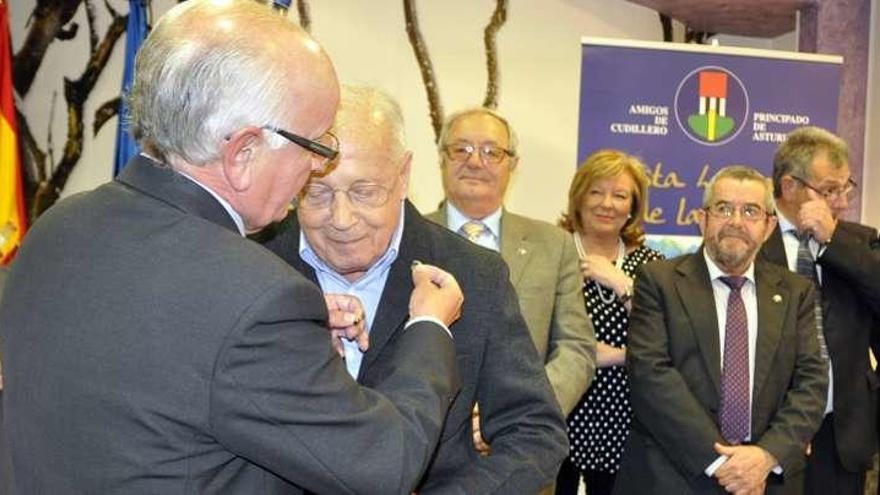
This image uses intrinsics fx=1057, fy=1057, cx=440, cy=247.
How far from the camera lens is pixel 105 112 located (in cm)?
460

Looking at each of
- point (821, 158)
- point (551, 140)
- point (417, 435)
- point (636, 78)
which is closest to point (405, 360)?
point (417, 435)

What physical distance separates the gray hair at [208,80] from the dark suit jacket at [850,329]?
8.75 ft

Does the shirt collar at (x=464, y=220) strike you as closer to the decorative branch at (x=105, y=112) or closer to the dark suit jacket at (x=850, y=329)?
the dark suit jacket at (x=850, y=329)

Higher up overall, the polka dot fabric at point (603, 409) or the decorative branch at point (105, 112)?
the decorative branch at point (105, 112)

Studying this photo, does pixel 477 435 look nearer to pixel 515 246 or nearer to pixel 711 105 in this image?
pixel 515 246

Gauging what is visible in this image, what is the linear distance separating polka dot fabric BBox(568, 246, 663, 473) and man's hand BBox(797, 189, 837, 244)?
2.23 ft

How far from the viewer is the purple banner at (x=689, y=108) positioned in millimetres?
4047

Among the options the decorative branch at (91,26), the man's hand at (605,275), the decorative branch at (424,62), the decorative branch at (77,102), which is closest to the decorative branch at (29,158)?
the decorative branch at (77,102)

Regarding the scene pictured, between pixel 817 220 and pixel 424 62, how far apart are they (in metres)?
2.35

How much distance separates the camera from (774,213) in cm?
336

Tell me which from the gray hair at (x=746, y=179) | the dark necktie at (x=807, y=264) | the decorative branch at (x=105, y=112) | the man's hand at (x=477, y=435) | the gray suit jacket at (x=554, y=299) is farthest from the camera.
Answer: the decorative branch at (x=105, y=112)

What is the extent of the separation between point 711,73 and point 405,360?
3.21 m

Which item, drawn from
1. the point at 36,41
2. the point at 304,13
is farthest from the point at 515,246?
the point at 36,41

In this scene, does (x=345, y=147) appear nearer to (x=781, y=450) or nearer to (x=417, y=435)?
(x=417, y=435)
